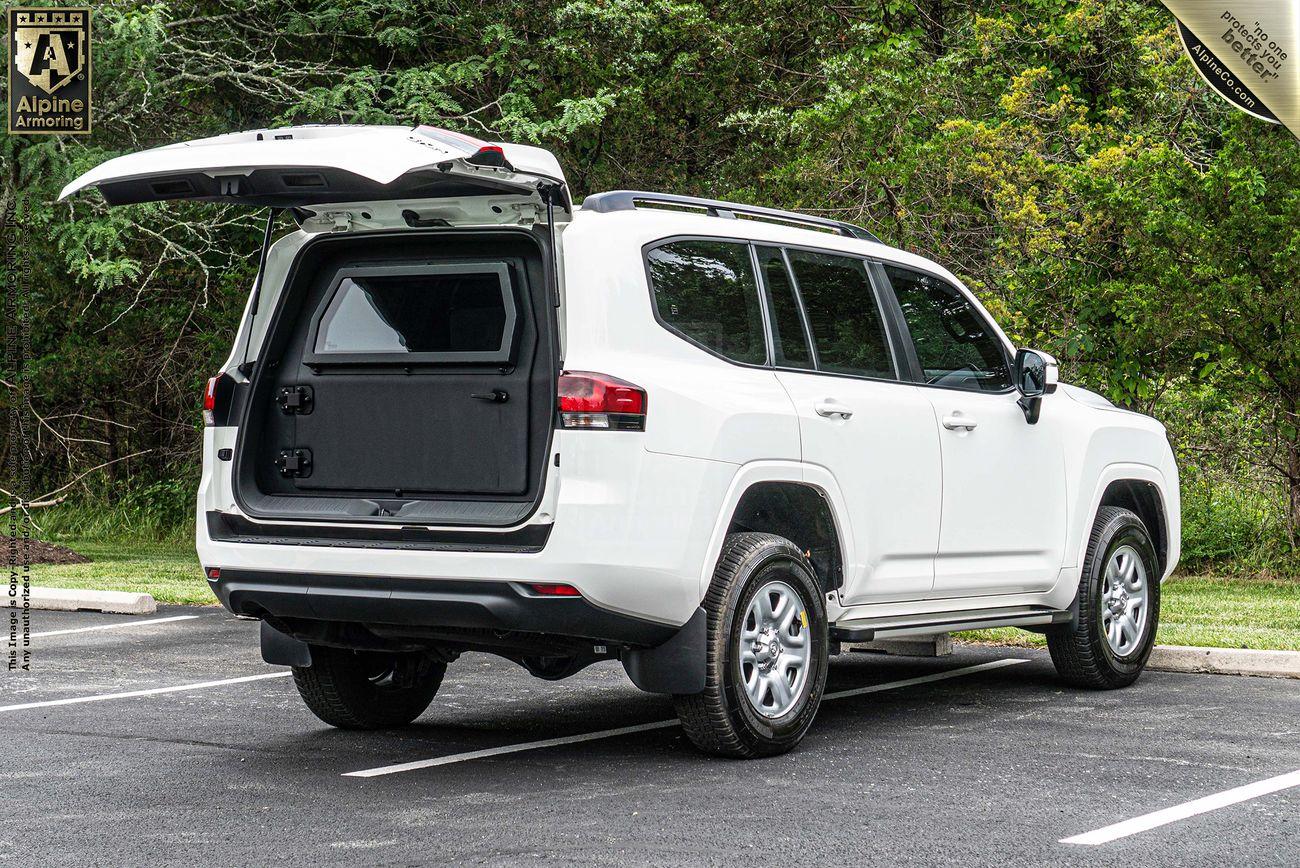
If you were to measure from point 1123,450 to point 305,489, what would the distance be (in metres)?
4.45

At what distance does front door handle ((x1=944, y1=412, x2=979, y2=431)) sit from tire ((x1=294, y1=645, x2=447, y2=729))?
2.57 metres

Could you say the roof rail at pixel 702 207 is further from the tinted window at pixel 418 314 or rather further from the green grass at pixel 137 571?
the green grass at pixel 137 571

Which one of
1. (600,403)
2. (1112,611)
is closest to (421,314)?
(600,403)

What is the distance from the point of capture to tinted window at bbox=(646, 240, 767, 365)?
651 cm

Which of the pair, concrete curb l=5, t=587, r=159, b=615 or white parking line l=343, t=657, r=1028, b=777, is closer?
white parking line l=343, t=657, r=1028, b=777

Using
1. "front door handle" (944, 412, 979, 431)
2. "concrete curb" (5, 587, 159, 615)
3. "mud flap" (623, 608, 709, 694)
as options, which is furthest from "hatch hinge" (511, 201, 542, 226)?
"concrete curb" (5, 587, 159, 615)

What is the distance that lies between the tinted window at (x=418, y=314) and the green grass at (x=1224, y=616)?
5.10 metres

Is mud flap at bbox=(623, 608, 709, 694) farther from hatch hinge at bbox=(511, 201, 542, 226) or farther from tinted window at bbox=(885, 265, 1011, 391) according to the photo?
tinted window at bbox=(885, 265, 1011, 391)

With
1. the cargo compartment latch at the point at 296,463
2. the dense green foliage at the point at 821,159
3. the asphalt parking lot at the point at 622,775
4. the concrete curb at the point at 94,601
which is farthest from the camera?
the dense green foliage at the point at 821,159

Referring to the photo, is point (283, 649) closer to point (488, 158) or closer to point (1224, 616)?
point (488, 158)

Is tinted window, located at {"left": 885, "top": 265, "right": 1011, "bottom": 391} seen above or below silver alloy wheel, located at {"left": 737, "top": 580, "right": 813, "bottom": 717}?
above

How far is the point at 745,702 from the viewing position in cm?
646

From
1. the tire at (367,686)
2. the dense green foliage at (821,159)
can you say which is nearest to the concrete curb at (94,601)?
the dense green foliage at (821,159)

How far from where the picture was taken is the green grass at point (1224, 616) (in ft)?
32.4
